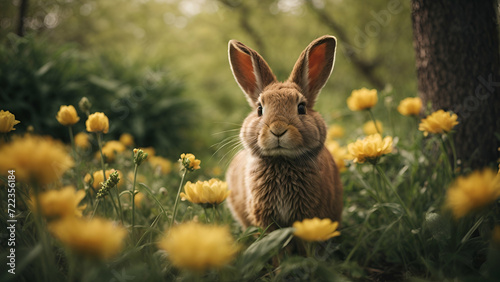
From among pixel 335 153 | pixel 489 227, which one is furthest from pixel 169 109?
pixel 489 227

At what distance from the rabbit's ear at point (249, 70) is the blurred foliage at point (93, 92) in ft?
7.46

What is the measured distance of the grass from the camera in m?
1.34

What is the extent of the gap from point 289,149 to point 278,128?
159 mm

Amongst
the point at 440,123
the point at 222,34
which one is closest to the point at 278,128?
the point at 440,123

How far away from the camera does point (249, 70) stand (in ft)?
7.87

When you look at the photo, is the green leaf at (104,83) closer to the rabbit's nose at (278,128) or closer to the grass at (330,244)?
the grass at (330,244)

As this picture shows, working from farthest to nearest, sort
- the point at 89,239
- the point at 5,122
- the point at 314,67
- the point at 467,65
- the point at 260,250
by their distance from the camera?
→ 1. the point at 467,65
2. the point at 314,67
3. the point at 5,122
4. the point at 260,250
5. the point at 89,239

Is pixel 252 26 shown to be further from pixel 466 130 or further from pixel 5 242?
pixel 5 242

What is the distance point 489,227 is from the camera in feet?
6.19

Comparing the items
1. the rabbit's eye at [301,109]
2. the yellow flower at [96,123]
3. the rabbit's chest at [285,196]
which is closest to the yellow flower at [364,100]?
the rabbit's eye at [301,109]

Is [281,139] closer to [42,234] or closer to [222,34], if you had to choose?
[42,234]

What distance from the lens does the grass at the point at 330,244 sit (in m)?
1.34

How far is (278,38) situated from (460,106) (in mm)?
4361

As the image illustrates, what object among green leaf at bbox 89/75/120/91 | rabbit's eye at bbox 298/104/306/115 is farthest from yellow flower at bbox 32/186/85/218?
green leaf at bbox 89/75/120/91
